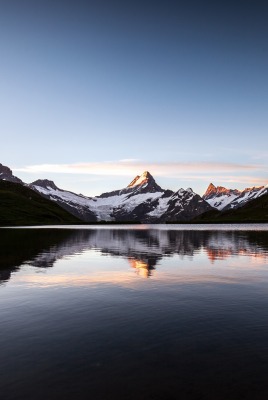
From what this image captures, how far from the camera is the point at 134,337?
22.7 m

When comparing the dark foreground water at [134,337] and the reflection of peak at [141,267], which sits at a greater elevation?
the reflection of peak at [141,267]

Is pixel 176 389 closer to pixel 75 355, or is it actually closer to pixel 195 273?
pixel 75 355

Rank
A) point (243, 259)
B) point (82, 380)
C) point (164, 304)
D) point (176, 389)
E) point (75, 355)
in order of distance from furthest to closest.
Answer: point (243, 259) → point (164, 304) → point (75, 355) → point (82, 380) → point (176, 389)

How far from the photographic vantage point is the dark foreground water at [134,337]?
52.5ft

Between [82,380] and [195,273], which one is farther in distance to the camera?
[195,273]

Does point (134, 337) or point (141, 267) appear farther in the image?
point (141, 267)

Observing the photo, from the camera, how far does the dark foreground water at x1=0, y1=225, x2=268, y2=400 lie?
16.0 meters

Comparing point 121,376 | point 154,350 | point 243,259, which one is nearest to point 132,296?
point 154,350

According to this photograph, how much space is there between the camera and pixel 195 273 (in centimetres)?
4881

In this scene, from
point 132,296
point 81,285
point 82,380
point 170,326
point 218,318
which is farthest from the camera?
point 81,285

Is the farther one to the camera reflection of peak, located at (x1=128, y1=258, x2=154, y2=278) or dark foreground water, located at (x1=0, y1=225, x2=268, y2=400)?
reflection of peak, located at (x1=128, y1=258, x2=154, y2=278)

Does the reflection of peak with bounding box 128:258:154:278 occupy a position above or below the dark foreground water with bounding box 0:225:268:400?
above

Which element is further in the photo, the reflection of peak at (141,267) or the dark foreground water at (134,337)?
the reflection of peak at (141,267)

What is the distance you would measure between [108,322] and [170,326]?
448 centimetres
